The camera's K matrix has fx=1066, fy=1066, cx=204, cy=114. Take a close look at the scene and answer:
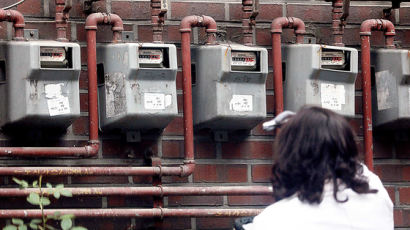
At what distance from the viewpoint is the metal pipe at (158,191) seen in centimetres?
397

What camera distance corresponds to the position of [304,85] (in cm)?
423

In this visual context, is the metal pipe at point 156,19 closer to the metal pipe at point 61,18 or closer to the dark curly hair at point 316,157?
the metal pipe at point 61,18

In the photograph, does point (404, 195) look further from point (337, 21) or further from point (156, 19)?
point (156, 19)

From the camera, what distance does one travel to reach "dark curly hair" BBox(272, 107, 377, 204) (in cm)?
263

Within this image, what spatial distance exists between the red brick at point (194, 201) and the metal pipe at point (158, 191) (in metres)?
0.13

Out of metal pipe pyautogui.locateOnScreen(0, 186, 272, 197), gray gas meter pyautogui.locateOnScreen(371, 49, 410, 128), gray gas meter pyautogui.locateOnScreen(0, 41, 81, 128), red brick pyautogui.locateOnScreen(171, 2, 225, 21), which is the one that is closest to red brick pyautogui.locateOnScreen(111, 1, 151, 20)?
red brick pyautogui.locateOnScreen(171, 2, 225, 21)

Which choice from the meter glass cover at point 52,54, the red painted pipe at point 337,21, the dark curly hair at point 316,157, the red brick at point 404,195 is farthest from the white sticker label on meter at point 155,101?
the dark curly hair at point 316,157

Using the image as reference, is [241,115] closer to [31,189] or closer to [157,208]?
[157,208]

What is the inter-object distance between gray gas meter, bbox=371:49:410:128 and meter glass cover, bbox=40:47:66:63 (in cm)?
134

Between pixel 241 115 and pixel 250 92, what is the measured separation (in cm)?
10

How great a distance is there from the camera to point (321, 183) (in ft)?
8.62

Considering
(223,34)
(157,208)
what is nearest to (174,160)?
(157,208)

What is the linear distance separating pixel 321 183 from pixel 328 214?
3.1 inches

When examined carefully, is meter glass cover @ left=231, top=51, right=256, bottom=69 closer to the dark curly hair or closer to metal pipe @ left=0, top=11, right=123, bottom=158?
metal pipe @ left=0, top=11, right=123, bottom=158
